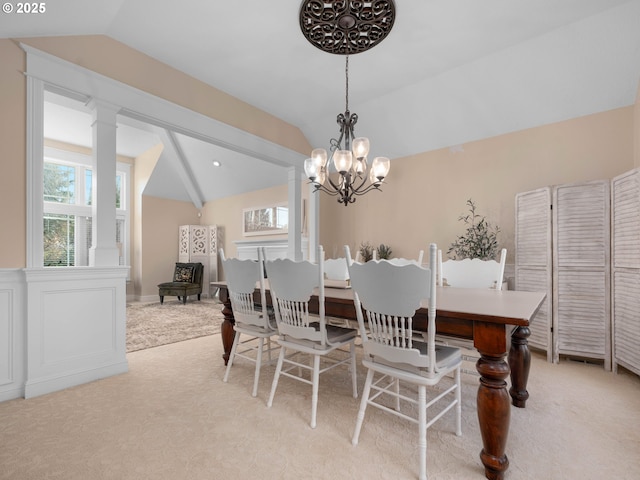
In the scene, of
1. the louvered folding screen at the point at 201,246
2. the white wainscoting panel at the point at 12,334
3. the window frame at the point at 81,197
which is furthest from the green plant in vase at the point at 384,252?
the window frame at the point at 81,197

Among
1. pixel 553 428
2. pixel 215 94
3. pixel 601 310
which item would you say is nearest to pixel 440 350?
pixel 553 428

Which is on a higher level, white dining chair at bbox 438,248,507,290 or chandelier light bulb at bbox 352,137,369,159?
chandelier light bulb at bbox 352,137,369,159

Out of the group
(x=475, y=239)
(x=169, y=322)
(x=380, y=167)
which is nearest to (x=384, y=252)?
(x=475, y=239)

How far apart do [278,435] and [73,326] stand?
1857mm

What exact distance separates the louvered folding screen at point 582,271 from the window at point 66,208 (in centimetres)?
745

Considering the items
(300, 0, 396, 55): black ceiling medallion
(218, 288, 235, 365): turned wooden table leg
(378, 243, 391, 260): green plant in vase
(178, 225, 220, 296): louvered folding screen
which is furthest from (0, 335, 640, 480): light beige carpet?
(178, 225, 220, 296): louvered folding screen

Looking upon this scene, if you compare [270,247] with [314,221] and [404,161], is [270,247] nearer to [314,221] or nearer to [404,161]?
[314,221]

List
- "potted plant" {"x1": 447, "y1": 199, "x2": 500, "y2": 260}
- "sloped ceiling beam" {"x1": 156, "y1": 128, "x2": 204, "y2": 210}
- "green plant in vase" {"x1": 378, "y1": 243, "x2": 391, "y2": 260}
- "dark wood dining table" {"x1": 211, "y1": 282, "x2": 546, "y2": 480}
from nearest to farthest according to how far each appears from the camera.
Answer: "dark wood dining table" {"x1": 211, "y1": 282, "x2": 546, "y2": 480} → "potted plant" {"x1": 447, "y1": 199, "x2": 500, "y2": 260} → "green plant in vase" {"x1": 378, "y1": 243, "x2": 391, "y2": 260} → "sloped ceiling beam" {"x1": 156, "y1": 128, "x2": 204, "y2": 210}

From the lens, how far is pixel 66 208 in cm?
612

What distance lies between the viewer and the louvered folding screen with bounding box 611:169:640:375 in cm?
248

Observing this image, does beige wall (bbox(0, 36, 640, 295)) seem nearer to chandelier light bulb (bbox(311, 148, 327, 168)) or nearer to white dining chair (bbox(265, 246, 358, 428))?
chandelier light bulb (bbox(311, 148, 327, 168))

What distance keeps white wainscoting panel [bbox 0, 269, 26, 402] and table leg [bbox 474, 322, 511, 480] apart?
2.95 meters

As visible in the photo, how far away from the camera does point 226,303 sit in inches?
112

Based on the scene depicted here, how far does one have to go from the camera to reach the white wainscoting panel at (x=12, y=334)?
224 centimetres
